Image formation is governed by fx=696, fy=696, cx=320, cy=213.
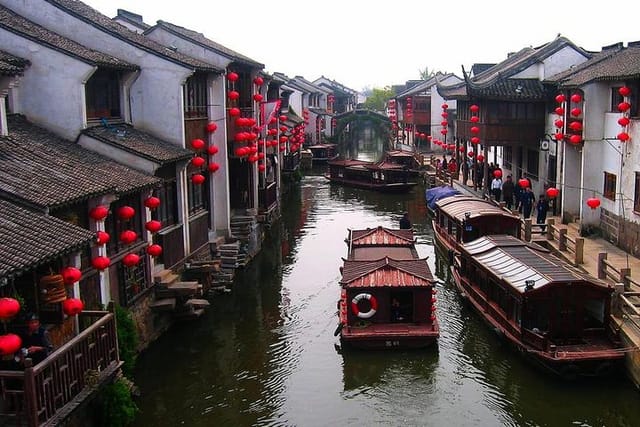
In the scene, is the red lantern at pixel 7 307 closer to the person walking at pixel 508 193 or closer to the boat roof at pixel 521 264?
the boat roof at pixel 521 264

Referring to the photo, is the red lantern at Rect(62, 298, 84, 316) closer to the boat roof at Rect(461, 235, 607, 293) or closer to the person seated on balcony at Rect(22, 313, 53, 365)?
the person seated on balcony at Rect(22, 313, 53, 365)

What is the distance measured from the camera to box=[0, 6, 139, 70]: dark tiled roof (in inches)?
681

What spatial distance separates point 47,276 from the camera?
1165 centimetres

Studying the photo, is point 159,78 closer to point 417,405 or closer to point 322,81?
point 417,405

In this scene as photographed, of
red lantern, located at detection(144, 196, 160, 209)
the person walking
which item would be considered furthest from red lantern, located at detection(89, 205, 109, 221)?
the person walking

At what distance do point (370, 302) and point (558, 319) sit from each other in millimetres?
4687

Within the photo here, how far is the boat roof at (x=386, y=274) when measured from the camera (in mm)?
18078

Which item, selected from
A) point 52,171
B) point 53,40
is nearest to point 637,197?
point 52,171

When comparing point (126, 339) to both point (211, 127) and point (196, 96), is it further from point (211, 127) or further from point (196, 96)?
point (196, 96)

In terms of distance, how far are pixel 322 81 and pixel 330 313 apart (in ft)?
251

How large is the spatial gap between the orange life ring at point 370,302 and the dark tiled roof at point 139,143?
6102 mm

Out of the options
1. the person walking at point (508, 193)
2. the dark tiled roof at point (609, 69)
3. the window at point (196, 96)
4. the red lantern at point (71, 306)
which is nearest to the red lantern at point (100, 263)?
the red lantern at point (71, 306)

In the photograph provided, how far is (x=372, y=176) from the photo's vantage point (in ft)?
162

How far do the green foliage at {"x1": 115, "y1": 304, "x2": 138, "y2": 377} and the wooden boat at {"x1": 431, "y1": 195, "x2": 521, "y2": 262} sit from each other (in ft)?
43.3
